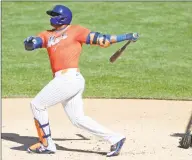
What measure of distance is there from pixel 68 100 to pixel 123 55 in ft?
23.4

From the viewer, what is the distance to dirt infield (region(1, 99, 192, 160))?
9.34m

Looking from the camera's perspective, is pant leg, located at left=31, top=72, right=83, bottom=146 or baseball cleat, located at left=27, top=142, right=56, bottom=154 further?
baseball cleat, located at left=27, top=142, right=56, bottom=154

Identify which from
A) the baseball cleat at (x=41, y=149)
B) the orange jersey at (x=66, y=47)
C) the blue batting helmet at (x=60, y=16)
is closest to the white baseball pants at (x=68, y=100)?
the orange jersey at (x=66, y=47)

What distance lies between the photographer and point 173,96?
12617 mm

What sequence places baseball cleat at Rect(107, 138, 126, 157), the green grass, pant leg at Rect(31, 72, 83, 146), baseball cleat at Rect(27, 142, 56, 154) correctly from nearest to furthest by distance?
pant leg at Rect(31, 72, 83, 146), baseball cleat at Rect(107, 138, 126, 157), baseball cleat at Rect(27, 142, 56, 154), the green grass

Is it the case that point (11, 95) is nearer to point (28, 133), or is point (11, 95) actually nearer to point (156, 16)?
point (28, 133)

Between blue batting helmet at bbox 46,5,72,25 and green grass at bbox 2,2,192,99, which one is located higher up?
blue batting helmet at bbox 46,5,72,25

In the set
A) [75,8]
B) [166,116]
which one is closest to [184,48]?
[75,8]

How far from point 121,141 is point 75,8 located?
1098cm

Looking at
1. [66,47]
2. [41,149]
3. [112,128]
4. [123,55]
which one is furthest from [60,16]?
[123,55]

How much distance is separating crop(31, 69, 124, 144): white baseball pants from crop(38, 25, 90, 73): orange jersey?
4.1 inches

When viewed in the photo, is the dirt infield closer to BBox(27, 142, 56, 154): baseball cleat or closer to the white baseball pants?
BBox(27, 142, 56, 154): baseball cleat

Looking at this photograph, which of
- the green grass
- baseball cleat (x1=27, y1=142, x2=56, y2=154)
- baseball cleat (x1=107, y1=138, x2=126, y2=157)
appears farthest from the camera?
the green grass

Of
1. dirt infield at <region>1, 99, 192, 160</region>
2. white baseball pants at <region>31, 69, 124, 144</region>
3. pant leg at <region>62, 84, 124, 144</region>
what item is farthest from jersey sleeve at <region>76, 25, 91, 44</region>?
dirt infield at <region>1, 99, 192, 160</region>
